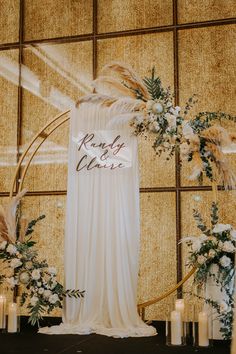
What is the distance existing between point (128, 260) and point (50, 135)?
6.00 ft

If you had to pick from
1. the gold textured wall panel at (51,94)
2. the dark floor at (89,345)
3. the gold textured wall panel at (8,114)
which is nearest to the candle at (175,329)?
the dark floor at (89,345)

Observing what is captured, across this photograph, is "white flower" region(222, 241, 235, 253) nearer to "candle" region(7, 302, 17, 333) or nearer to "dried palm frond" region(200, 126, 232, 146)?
"dried palm frond" region(200, 126, 232, 146)

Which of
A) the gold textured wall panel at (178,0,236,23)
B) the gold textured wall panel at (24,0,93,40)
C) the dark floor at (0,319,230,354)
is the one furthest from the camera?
the gold textured wall panel at (24,0,93,40)

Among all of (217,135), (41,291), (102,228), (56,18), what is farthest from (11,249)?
(56,18)

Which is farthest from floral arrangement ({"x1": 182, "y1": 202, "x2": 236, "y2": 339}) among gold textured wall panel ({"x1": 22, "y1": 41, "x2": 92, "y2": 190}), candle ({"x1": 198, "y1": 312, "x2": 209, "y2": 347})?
gold textured wall panel ({"x1": 22, "y1": 41, "x2": 92, "y2": 190})

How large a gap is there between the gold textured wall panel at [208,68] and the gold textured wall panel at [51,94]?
1.00m

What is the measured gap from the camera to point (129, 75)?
4543 millimetres

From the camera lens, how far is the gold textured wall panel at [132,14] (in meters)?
5.40

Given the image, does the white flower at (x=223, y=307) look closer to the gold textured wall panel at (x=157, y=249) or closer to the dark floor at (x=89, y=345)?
the dark floor at (x=89, y=345)

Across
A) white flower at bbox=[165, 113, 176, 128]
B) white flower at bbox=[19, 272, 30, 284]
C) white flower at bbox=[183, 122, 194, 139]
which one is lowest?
white flower at bbox=[19, 272, 30, 284]

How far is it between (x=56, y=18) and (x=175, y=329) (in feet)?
11.5

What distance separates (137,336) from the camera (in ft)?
13.6

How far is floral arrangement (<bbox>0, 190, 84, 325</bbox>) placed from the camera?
4395 millimetres

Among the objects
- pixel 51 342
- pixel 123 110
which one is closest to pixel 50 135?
pixel 123 110
